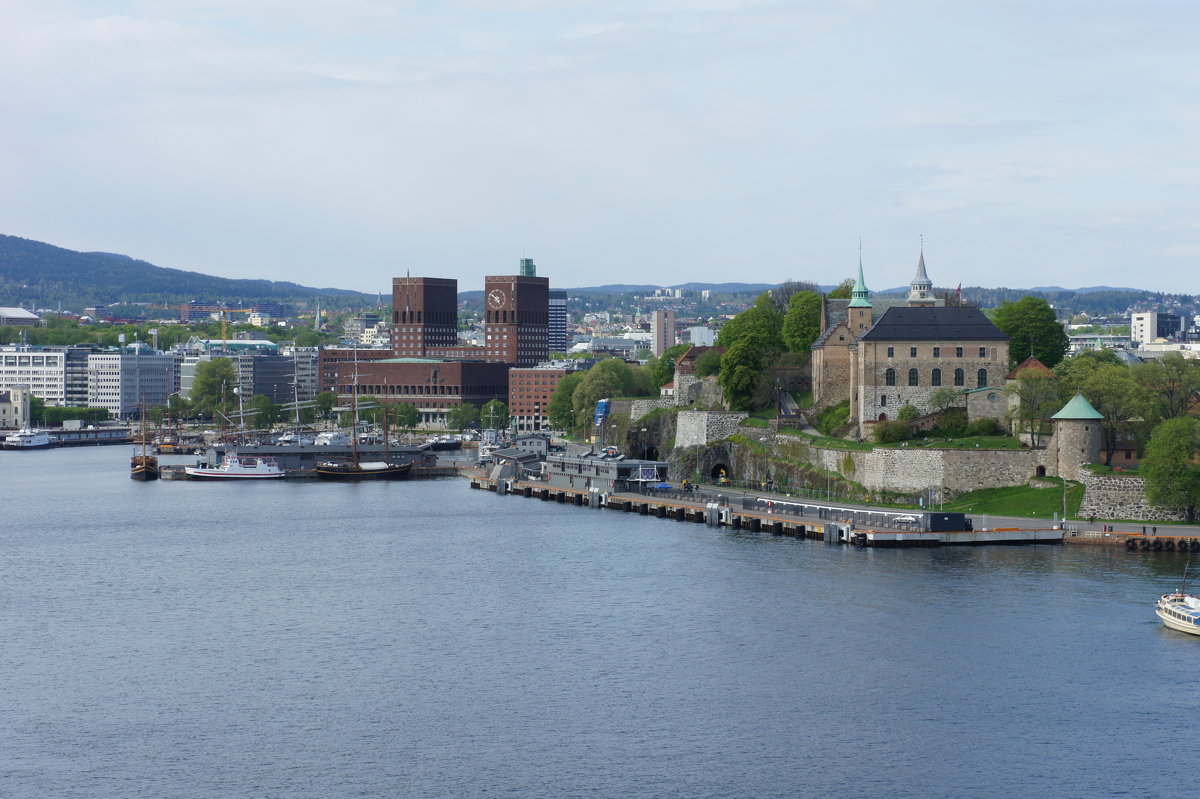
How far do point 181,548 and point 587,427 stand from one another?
256 feet

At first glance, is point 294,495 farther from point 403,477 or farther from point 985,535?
point 985,535

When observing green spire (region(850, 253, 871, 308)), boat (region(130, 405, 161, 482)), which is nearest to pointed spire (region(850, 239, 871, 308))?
green spire (region(850, 253, 871, 308))

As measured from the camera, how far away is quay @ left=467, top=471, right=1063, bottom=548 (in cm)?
7800

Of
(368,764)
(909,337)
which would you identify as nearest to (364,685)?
(368,764)

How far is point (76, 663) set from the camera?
5478 centimetres

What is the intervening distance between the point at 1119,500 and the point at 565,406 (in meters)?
99.1

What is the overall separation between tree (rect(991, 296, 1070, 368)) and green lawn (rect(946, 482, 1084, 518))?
67.4 feet

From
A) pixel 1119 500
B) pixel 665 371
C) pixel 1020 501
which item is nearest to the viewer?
pixel 1119 500

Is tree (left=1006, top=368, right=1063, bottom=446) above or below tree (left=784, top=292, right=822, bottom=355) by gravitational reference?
below

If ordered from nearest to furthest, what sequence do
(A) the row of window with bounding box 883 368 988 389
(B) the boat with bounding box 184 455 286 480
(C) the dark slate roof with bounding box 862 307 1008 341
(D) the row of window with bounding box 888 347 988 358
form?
(D) the row of window with bounding box 888 347 988 358 < (A) the row of window with bounding box 883 368 988 389 < (C) the dark slate roof with bounding box 862 307 1008 341 < (B) the boat with bounding box 184 455 286 480

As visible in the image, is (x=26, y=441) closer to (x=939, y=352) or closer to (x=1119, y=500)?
(x=939, y=352)

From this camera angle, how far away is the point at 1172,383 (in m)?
85.4

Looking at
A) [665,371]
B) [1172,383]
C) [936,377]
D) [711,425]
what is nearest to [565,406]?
[665,371]

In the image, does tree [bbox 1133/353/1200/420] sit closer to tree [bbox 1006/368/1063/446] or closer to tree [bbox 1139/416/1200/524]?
tree [bbox 1006/368/1063/446]
